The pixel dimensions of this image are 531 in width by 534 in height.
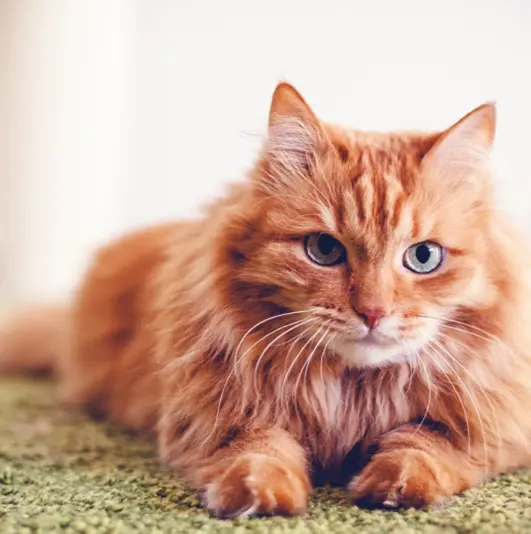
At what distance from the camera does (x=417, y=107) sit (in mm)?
2566

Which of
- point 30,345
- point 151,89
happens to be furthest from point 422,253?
point 151,89

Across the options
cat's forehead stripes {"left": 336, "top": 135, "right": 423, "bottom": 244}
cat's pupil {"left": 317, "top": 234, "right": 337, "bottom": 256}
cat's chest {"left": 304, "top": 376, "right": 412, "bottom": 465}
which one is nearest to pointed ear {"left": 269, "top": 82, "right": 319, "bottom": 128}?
cat's forehead stripes {"left": 336, "top": 135, "right": 423, "bottom": 244}

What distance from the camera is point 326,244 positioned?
1.32m

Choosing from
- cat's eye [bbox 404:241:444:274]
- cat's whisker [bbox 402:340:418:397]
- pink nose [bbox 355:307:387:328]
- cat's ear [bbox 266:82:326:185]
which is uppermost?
cat's ear [bbox 266:82:326:185]

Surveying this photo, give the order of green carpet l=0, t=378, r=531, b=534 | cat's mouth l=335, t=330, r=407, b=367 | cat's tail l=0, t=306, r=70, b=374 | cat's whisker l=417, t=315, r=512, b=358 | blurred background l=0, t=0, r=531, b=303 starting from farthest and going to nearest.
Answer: blurred background l=0, t=0, r=531, b=303 → cat's tail l=0, t=306, r=70, b=374 → cat's whisker l=417, t=315, r=512, b=358 → cat's mouth l=335, t=330, r=407, b=367 → green carpet l=0, t=378, r=531, b=534

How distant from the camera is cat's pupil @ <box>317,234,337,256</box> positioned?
1.32 metres

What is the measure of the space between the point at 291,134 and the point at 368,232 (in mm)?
269

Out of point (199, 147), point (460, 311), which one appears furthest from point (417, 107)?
point (460, 311)

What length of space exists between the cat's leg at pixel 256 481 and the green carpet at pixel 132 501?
2cm

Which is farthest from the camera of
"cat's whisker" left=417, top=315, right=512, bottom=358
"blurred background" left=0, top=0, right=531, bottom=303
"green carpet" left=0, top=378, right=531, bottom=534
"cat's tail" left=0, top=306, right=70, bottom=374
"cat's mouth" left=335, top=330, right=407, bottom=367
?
"blurred background" left=0, top=0, right=531, bottom=303

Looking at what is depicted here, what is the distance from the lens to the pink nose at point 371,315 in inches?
47.6

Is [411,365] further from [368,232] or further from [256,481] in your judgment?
[256,481]

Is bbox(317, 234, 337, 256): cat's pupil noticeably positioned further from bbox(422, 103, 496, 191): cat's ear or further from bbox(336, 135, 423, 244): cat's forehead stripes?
bbox(422, 103, 496, 191): cat's ear

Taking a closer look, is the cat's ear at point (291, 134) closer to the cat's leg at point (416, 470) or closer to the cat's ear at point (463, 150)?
the cat's ear at point (463, 150)
